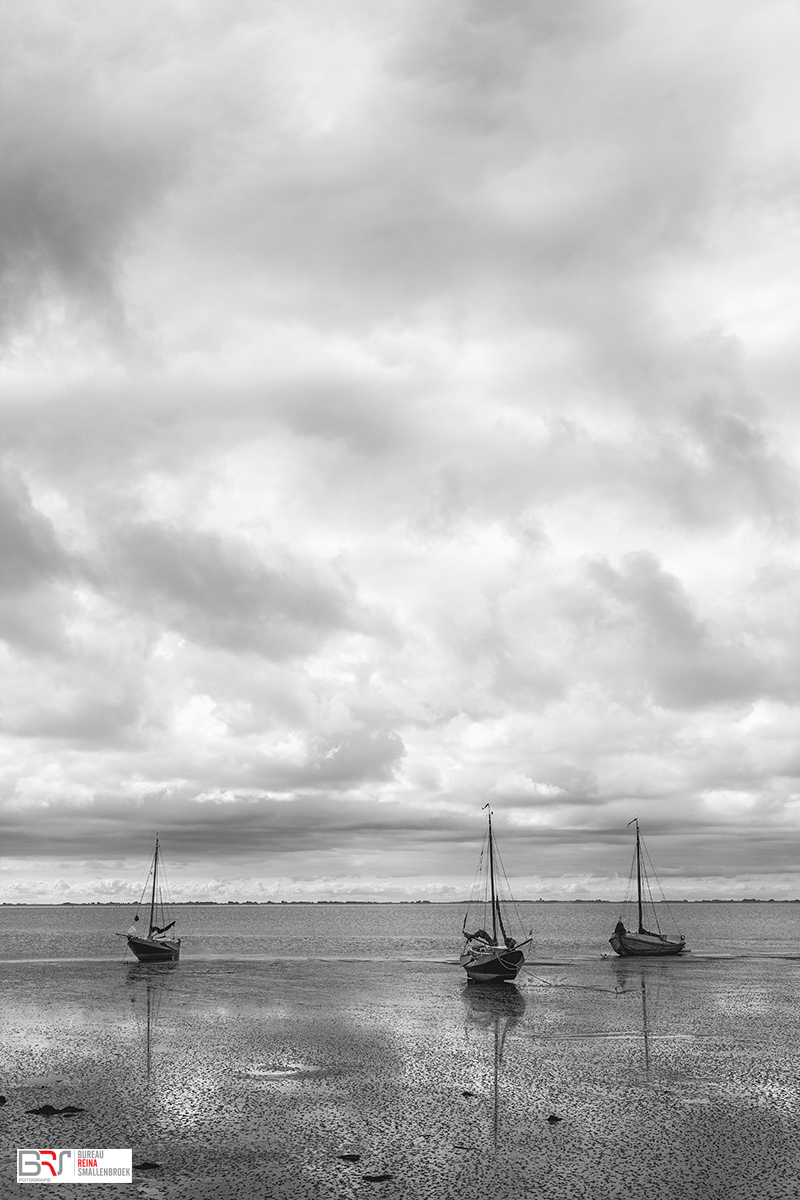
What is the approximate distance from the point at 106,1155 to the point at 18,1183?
2703mm

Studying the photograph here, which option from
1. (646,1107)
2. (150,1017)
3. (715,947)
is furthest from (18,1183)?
(715,947)

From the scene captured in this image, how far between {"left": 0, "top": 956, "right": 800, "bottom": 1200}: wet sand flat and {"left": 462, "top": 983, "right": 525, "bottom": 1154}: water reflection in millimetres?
210

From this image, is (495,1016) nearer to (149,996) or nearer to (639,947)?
(149,996)

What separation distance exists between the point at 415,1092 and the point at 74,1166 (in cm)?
1490

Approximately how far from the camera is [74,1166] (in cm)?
2759

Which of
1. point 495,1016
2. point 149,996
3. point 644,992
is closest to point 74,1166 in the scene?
point 495,1016

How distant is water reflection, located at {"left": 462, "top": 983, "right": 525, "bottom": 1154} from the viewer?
39.7 metres

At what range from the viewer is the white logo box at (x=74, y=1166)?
1054 inches

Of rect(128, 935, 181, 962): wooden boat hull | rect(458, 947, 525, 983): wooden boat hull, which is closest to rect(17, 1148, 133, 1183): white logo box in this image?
rect(458, 947, 525, 983): wooden boat hull

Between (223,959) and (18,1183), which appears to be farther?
(223,959)

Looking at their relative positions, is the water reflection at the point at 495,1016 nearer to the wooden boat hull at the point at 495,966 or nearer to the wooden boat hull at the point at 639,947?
the wooden boat hull at the point at 495,966

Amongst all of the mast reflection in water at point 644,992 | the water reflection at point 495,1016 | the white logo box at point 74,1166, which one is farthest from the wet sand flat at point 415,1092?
the white logo box at point 74,1166

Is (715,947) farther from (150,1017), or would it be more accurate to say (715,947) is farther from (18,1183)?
(18,1183)

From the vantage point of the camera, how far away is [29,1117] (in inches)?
1304
